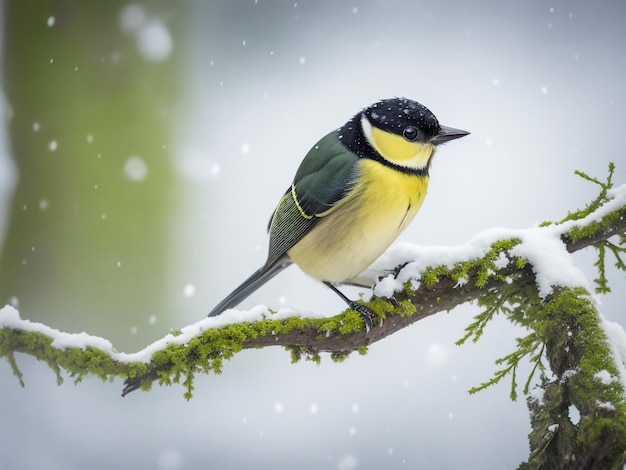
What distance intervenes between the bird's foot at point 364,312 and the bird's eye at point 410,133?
1.10 ft

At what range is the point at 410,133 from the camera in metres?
1.27

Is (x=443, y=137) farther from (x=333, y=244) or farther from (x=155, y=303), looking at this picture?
(x=155, y=303)

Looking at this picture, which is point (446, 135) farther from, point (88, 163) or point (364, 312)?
point (88, 163)

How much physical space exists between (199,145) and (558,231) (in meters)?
1.71

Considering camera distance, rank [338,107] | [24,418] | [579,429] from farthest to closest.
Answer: [338,107] < [24,418] < [579,429]

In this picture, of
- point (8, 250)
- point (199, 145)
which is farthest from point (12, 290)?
point (199, 145)

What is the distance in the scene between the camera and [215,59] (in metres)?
2.73

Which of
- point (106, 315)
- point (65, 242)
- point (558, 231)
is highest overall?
point (65, 242)

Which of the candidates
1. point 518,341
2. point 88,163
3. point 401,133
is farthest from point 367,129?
point 88,163

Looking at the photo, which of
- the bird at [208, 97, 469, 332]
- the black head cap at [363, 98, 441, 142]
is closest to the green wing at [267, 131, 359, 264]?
the bird at [208, 97, 469, 332]

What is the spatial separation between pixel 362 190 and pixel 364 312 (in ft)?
0.78

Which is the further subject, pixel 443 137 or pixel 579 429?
pixel 443 137

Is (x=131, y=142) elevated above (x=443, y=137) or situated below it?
above

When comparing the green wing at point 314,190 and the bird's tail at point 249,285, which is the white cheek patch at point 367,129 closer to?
the green wing at point 314,190
